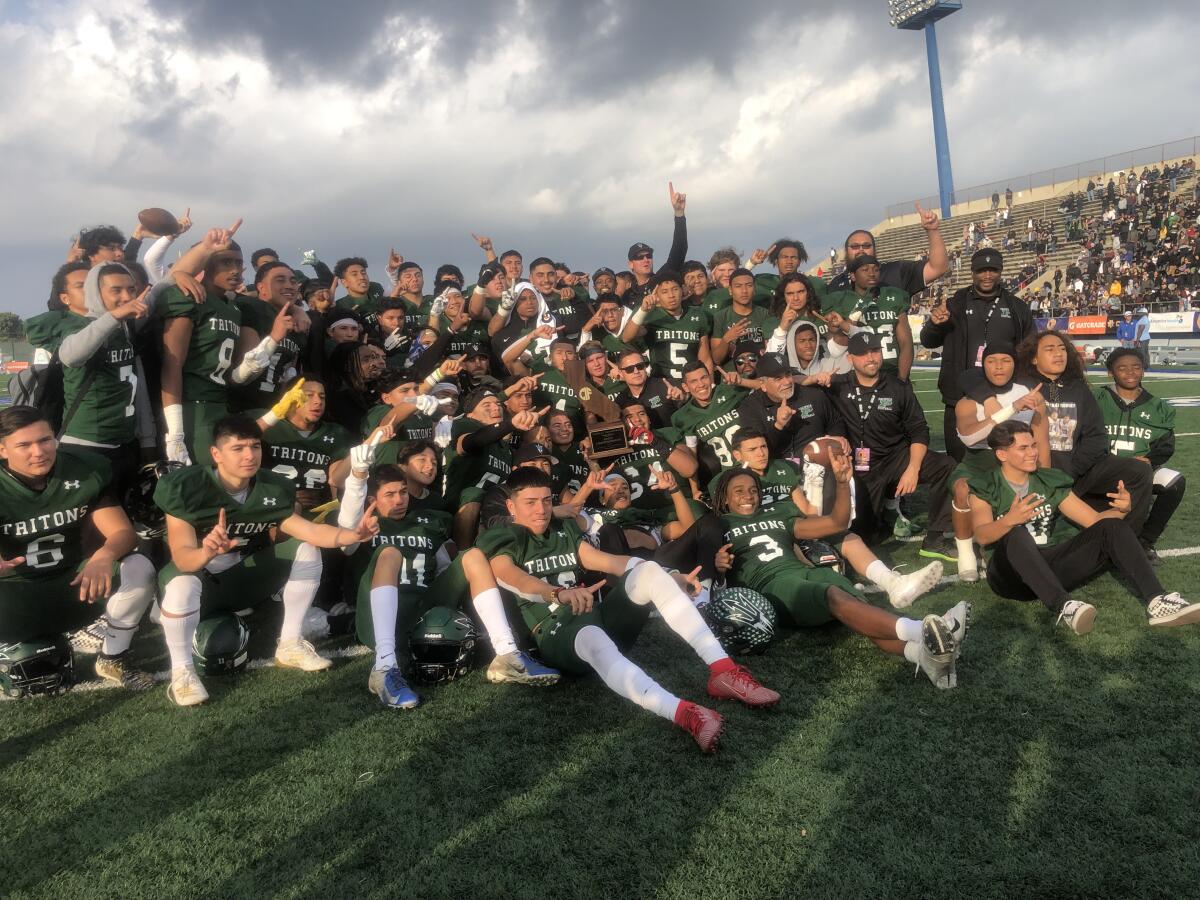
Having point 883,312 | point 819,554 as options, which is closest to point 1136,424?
point 883,312

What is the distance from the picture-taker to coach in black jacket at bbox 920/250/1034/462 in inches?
297

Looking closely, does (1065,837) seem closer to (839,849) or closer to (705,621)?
(839,849)

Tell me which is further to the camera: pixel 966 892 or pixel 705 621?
pixel 705 621

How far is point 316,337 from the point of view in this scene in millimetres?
6879

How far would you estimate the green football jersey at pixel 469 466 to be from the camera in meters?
6.16

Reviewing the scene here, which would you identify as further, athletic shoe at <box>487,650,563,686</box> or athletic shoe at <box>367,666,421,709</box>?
athletic shoe at <box>487,650,563,686</box>

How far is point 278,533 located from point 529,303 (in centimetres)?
404

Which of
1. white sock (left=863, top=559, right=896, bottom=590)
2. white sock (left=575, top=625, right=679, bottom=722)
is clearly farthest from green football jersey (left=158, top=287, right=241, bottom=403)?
white sock (left=863, top=559, right=896, bottom=590)

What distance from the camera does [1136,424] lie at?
7.14 meters

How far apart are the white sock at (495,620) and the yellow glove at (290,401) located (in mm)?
2147

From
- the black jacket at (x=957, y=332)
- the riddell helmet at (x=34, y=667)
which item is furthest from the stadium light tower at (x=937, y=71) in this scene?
the riddell helmet at (x=34, y=667)

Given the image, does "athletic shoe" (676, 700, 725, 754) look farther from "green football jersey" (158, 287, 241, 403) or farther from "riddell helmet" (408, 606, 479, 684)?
"green football jersey" (158, 287, 241, 403)

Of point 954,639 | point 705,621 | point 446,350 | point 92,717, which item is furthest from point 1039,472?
point 92,717

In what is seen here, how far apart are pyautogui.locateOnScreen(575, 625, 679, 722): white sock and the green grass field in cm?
17
